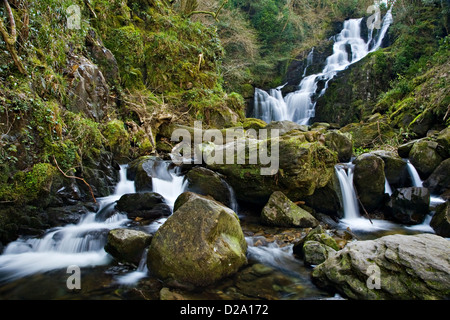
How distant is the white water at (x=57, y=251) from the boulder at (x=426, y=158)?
815 centimetres

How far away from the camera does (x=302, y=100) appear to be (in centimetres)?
1609

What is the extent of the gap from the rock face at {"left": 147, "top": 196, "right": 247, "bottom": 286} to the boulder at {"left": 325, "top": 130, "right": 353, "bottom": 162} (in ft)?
20.4

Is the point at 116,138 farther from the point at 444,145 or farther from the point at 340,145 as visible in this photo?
the point at 444,145

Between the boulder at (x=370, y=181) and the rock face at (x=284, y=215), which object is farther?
the boulder at (x=370, y=181)

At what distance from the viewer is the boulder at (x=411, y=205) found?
5.77 metres

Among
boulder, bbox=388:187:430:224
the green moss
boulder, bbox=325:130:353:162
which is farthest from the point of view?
boulder, bbox=325:130:353:162

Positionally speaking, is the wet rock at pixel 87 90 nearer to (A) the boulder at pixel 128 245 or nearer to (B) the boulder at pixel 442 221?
(A) the boulder at pixel 128 245

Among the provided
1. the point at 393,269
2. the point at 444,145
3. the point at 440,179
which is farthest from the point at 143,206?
the point at 444,145

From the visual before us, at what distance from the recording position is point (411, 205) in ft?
19.1

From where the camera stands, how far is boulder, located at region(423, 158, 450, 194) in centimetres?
674

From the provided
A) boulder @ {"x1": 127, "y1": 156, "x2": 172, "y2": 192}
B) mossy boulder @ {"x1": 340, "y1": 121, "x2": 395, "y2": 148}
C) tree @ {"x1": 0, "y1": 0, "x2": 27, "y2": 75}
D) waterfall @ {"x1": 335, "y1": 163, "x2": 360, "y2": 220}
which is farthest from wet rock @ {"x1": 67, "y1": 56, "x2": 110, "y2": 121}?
mossy boulder @ {"x1": 340, "y1": 121, "x2": 395, "y2": 148}

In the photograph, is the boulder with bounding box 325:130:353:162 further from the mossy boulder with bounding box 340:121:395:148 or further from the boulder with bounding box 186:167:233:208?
the boulder with bounding box 186:167:233:208

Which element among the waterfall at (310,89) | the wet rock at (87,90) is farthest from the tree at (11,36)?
the waterfall at (310,89)

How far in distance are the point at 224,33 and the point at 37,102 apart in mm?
15596
